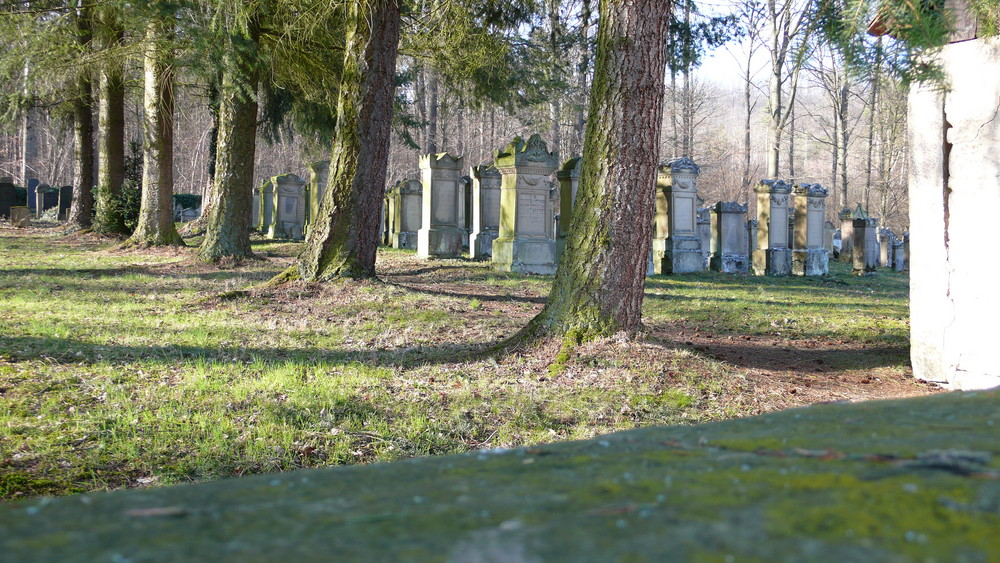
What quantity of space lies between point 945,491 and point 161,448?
14.1 ft

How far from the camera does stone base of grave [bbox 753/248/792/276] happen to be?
1842cm

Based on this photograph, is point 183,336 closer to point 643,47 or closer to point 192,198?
point 643,47

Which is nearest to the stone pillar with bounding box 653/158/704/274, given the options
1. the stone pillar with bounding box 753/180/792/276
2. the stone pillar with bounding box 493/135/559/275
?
the stone pillar with bounding box 753/180/792/276

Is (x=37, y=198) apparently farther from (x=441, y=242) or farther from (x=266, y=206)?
(x=441, y=242)

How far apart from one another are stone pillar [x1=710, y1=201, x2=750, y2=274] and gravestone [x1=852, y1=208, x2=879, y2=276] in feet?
12.0

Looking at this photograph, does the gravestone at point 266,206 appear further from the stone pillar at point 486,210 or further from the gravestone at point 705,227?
the gravestone at point 705,227

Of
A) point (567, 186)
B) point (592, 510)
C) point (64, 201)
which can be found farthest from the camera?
point (64, 201)

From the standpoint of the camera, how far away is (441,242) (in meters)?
17.3

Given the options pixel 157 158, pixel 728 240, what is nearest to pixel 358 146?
pixel 157 158

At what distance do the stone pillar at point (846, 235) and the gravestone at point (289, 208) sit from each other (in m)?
16.6

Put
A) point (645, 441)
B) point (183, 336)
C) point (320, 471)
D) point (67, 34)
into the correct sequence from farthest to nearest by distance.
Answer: point (67, 34) → point (183, 336) → point (645, 441) → point (320, 471)

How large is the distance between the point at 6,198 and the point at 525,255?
30175 mm

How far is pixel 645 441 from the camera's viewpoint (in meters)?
1.56

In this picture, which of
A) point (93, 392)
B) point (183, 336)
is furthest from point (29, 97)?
point (93, 392)
